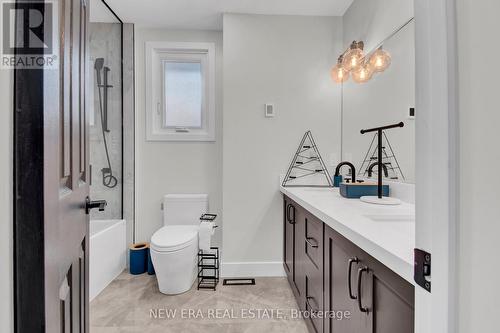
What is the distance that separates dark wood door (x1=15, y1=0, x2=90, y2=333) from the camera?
1.54 feet

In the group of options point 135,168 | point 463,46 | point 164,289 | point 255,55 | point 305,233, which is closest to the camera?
point 463,46

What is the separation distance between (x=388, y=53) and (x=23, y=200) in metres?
2.02

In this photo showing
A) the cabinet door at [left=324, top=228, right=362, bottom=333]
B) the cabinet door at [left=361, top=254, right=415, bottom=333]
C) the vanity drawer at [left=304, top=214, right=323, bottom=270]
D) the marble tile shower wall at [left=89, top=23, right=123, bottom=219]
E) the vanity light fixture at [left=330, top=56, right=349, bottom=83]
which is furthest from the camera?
the marble tile shower wall at [left=89, top=23, right=123, bottom=219]

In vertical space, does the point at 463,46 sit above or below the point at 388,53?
below

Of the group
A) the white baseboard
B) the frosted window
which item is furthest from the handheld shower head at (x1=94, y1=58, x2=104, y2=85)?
the white baseboard

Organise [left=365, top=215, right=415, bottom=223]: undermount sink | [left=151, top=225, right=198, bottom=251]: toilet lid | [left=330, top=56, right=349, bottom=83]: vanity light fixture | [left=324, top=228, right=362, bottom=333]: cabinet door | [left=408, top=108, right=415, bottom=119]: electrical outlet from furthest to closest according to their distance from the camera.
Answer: [left=330, top=56, right=349, bottom=83]: vanity light fixture, [left=151, top=225, right=198, bottom=251]: toilet lid, [left=408, top=108, right=415, bottom=119]: electrical outlet, [left=365, top=215, right=415, bottom=223]: undermount sink, [left=324, top=228, right=362, bottom=333]: cabinet door

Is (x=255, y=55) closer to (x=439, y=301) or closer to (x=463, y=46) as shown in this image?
(x=463, y=46)

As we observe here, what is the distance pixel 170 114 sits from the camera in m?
2.75

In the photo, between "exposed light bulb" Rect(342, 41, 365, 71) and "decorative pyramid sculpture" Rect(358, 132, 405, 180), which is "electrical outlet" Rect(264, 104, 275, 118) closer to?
"exposed light bulb" Rect(342, 41, 365, 71)

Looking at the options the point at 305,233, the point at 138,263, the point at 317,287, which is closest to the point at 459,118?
the point at 317,287

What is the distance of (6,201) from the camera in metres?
0.46

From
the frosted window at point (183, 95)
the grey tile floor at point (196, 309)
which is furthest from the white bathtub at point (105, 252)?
the frosted window at point (183, 95)

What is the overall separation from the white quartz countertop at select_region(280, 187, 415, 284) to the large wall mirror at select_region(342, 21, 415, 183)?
298 millimetres

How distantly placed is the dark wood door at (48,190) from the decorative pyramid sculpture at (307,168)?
1896 mm
